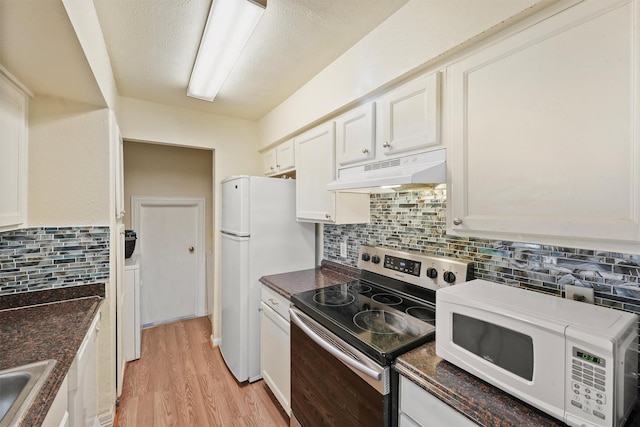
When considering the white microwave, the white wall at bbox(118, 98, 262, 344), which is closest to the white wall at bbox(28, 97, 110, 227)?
the white wall at bbox(118, 98, 262, 344)

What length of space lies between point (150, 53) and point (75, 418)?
6.54 ft

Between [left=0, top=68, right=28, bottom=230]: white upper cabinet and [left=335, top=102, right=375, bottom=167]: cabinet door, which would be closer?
[left=0, top=68, right=28, bottom=230]: white upper cabinet

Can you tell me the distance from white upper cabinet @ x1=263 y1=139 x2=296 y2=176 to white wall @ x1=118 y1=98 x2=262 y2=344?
0.24 meters

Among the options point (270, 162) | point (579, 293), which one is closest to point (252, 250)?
point (270, 162)

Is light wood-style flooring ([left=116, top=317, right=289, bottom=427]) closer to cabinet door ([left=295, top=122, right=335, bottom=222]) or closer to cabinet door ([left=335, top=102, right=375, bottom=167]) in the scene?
cabinet door ([left=295, top=122, right=335, bottom=222])

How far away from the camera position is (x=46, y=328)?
4.32 ft

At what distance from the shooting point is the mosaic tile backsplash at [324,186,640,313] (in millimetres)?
991

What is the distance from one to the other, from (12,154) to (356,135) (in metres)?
1.78

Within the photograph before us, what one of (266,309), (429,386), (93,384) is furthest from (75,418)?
(429,386)

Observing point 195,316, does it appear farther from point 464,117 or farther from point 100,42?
point 464,117

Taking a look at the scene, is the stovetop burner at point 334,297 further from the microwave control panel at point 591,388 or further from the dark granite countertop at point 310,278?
the microwave control panel at point 591,388

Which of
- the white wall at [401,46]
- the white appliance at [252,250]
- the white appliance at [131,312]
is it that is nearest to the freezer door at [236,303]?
the white appliance at [252,250]

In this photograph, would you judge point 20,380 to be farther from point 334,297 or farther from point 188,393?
point 188,393

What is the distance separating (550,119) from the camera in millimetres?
905
